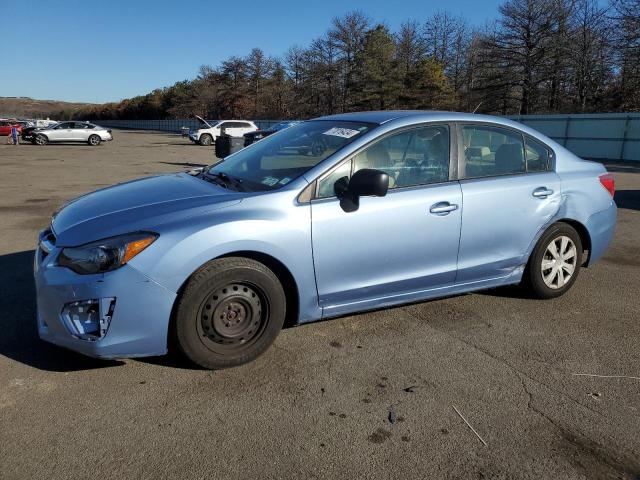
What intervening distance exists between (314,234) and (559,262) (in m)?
2.47

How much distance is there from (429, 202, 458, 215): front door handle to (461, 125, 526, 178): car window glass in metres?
0.34

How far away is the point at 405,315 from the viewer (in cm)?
429

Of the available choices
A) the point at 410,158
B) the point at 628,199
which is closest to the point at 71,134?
the point at 628,199

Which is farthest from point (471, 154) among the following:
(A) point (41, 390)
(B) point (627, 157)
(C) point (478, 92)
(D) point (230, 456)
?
(C) point (478, 92)

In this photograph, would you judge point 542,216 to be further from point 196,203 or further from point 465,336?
point 196,203

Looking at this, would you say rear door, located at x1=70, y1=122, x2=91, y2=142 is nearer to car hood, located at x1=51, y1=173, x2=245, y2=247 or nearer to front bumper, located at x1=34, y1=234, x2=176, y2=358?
car hood, located at x1=51, y1=173, x2=245, y2=247

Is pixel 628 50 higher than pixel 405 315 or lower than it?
higher

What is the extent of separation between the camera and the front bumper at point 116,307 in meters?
2.94

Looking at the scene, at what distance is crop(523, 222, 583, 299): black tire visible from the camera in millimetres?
4449

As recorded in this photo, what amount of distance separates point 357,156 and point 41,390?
2489mm

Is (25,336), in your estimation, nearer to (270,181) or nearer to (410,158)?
(270,181)

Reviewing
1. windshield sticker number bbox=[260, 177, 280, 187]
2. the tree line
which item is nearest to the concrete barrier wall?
the tree line

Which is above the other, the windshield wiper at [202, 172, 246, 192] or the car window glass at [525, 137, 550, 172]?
the car window glass at [525, 137, 550, 172]

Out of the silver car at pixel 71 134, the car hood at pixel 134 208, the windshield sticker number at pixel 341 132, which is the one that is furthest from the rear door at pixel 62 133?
the windshield sticker number at pixel 341 132
